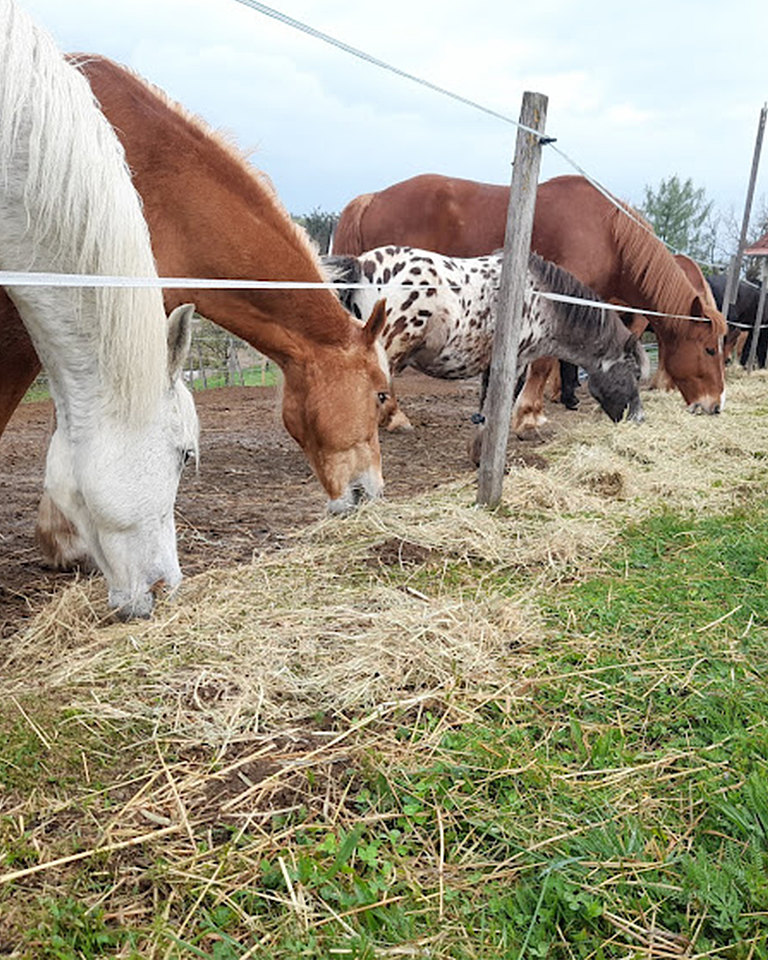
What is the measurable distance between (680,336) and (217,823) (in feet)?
26.3

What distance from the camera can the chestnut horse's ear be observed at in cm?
362

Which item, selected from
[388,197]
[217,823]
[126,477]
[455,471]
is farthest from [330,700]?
[388,197]

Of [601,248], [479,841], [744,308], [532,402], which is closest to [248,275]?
[479,841]

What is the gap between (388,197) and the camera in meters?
9.17

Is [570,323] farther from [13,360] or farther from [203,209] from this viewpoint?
[13,360]

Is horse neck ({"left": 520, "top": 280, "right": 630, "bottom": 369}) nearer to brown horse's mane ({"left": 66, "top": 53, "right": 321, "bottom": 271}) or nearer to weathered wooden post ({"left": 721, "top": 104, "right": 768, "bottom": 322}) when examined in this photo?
brown horse's mane ({"left": 66, "top": 53, "right": 321, "bottom": 271})

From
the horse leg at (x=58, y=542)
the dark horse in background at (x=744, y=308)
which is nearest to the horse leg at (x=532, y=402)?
the horse leg at (x=58, y=542)

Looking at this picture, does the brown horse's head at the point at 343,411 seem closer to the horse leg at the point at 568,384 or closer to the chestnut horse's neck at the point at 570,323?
the chestnut horse's neck at the point at 570,323

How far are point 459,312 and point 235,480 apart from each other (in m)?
2.11

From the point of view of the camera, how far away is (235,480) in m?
5.17

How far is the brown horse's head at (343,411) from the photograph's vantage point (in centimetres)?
363

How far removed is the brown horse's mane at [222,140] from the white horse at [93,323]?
1.06 metres

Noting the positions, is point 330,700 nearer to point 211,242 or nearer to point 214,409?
point 211,242

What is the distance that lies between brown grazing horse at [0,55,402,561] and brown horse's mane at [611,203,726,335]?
534 centimetres
